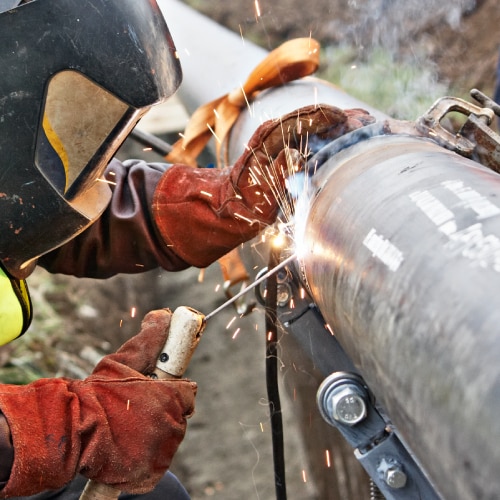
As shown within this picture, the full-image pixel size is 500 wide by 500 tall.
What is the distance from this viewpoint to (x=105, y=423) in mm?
1682

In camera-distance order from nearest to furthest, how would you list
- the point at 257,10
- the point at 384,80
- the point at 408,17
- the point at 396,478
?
the point at 396,478 → the point at 384,80 → the point at 408,17 → the point at 257,10

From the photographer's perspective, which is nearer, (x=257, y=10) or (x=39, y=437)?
(x=39, y=437)

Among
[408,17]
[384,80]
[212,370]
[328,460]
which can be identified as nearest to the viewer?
[328,460]

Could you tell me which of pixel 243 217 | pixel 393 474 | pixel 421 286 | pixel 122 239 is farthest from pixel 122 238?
pixel 421 286

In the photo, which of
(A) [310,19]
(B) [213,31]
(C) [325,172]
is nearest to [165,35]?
(C) [325,172]

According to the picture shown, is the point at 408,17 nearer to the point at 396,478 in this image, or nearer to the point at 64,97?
the point at 64,97

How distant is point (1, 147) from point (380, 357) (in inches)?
40.6

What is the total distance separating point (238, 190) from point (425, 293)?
1.07 metres

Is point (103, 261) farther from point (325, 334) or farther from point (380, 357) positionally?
point (380, 357)

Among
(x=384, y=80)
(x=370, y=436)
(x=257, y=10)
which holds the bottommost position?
(x=384, y=80)

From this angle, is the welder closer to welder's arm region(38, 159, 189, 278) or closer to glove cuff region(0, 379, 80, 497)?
glove cuff region(0, 379, 80, 497)

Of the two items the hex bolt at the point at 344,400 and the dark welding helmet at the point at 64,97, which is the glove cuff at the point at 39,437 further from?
the hex bolt at the point at 344,400

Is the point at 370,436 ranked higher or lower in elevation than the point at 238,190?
lower

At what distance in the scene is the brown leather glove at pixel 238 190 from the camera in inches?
70.3
